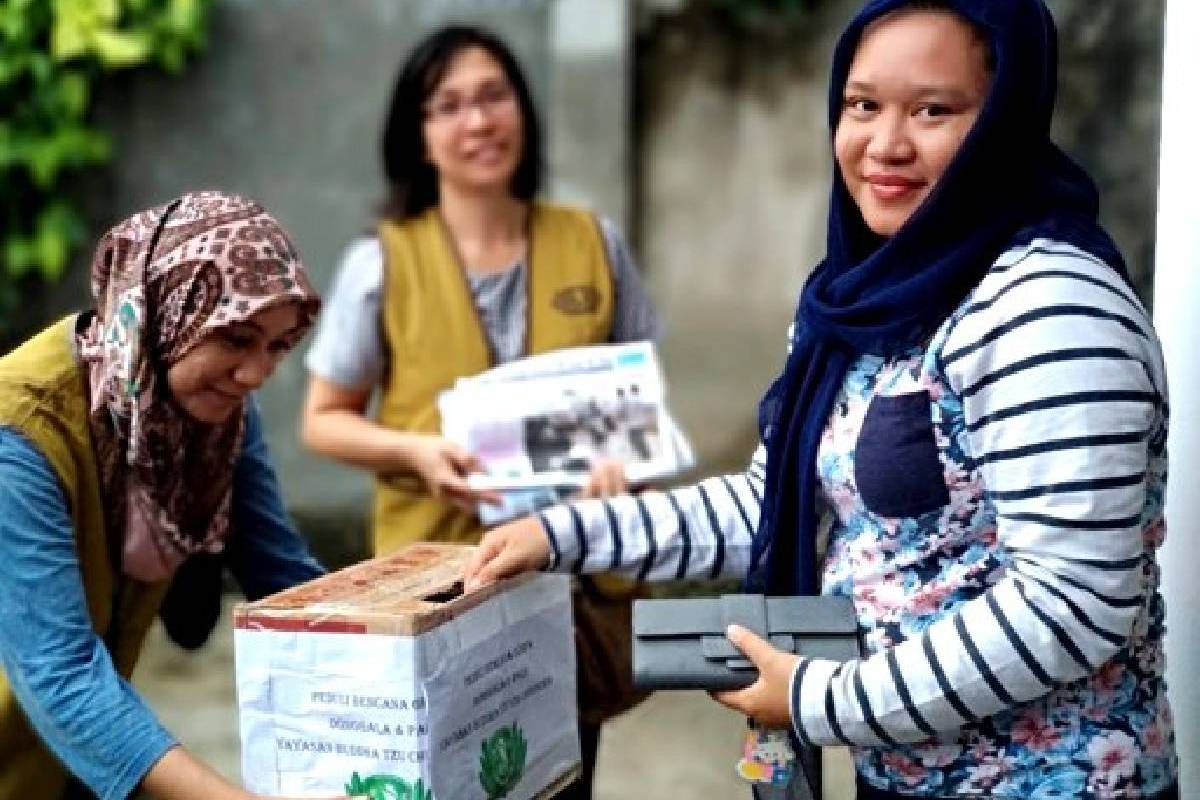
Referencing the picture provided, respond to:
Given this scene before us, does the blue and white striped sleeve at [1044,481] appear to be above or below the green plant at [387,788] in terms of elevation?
above

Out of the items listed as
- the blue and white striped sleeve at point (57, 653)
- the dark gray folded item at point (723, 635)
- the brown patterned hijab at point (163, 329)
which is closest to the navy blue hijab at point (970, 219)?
the dark gray folded item at point (723, 635)

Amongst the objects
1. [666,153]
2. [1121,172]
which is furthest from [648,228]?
[1121,172]

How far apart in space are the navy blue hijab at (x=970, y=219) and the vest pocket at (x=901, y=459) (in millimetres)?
65

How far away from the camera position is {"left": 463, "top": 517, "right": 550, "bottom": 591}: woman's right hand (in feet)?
6.35

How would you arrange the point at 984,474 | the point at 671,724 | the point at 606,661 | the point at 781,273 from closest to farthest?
the point at 984,474
the point at 606,661
the point at 671,724
the point at 781,273

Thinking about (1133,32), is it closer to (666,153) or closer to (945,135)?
(666,153)

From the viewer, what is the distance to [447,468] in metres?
2.67

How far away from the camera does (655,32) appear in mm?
5883

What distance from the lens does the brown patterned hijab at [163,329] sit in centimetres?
198

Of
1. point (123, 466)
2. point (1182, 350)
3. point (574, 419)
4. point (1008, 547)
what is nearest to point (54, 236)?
point (574, 419)

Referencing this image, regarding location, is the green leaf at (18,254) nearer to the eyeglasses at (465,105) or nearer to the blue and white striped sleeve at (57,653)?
the eyeglasses at (465,105)

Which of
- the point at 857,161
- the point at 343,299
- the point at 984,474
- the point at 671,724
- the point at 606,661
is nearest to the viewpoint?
the point at 984,474

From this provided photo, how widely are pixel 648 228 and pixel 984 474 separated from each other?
4.50m

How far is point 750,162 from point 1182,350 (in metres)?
4.01
